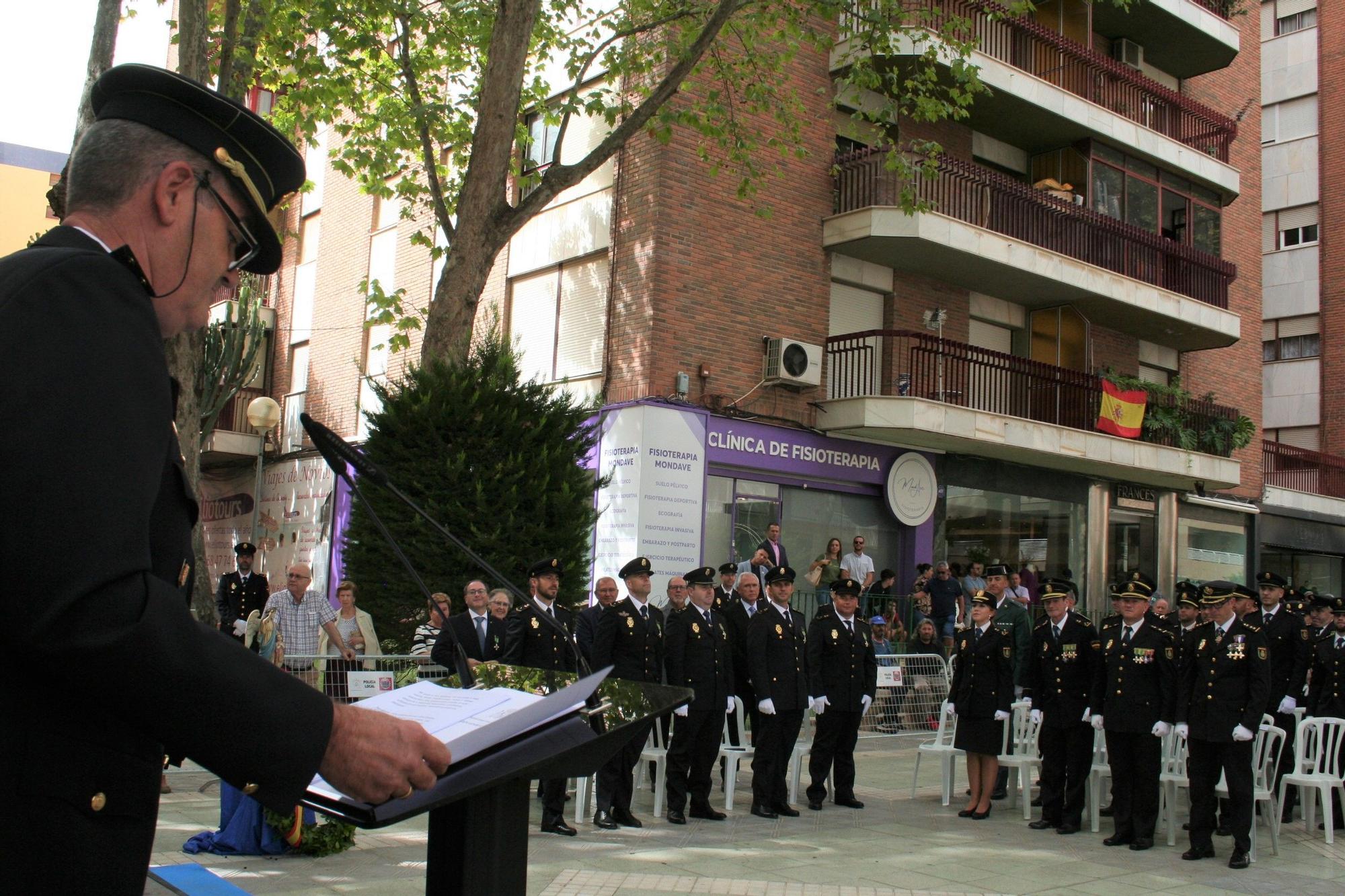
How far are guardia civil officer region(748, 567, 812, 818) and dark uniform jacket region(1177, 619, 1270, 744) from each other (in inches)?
133

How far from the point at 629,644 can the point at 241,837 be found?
3.85 m

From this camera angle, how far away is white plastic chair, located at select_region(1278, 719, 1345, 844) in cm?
1006

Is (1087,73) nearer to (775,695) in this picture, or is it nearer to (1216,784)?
(775,695)

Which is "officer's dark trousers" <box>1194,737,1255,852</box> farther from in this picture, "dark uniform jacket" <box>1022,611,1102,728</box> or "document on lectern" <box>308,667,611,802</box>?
"document on lectern" <box>308,667,611,802</box>

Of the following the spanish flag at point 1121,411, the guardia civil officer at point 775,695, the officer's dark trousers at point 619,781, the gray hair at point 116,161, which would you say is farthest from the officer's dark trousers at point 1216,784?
the spanish flag at point 1121,411

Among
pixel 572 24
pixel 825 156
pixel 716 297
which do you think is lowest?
pixel 716 297

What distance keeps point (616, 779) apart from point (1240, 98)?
25046 millimetres

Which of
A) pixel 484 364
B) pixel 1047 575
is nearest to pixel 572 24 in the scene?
pixel 484 364

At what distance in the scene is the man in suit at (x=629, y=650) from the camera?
1005 centimetres

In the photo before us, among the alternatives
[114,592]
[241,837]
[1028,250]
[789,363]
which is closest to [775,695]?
[241,837]

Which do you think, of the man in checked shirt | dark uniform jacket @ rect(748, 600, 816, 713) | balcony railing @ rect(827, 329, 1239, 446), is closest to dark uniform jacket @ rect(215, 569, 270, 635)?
the man in checked shirt

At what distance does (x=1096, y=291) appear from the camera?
71.6ft

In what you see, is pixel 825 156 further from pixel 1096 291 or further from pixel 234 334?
pixel 234 334

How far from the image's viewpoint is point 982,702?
11438 mm
